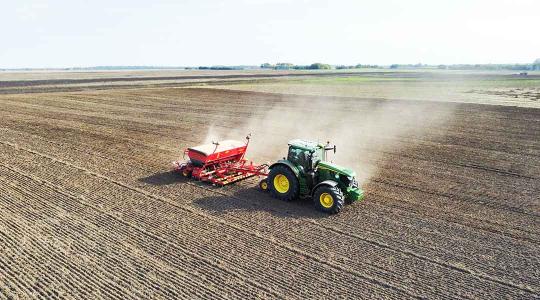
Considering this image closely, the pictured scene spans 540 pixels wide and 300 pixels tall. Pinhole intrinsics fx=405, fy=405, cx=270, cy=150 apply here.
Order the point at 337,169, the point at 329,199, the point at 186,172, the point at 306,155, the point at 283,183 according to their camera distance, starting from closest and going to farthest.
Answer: the point at 329,199 → the point at 337,169 → the point at 306,155 → the point at 283,183 → the point at 186,172

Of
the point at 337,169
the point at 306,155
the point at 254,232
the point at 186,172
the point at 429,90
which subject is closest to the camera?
the point at 254,232

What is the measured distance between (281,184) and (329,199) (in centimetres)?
174

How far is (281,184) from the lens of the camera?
40.4ft

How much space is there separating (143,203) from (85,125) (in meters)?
15.1

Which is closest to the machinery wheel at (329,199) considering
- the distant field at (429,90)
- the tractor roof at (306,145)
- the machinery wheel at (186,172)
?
the tractor roof at (306,145)

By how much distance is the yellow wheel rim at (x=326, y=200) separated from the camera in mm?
11164

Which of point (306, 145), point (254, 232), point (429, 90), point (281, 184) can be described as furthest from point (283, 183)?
point (429, 90)

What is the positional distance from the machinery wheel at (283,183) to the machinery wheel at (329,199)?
30.3 inches

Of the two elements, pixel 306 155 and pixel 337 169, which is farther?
pixel 306 155

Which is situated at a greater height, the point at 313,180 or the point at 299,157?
the point at 299,157

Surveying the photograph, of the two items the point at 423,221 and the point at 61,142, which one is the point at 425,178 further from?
the point at 61,142

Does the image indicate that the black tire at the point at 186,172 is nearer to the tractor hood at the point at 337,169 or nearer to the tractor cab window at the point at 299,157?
the tractor cab window at the point at 299,157

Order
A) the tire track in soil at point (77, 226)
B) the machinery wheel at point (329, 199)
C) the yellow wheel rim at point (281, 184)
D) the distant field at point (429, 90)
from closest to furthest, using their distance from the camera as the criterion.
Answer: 1. the tire track in soil at point (77, 226)
2. the machinery wheel at point (329, 199)
3. the yellow wheel rim at point (281, 184)
4. the distant field at point (429, 90)

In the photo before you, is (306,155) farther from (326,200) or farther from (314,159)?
(326,200)
